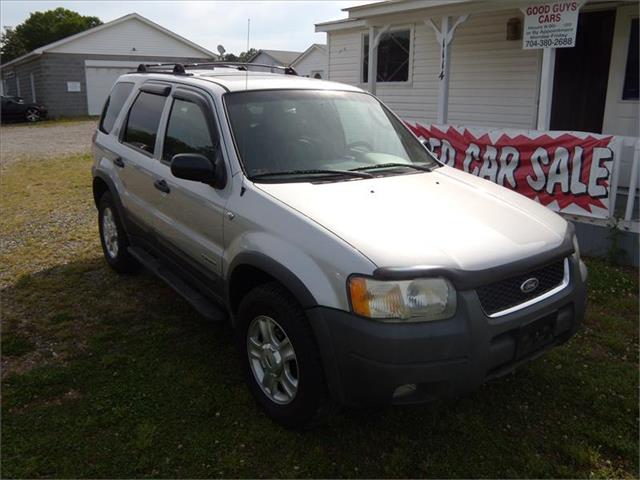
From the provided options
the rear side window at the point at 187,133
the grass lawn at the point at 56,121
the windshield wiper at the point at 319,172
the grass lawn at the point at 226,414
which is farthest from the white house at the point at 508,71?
the grass lawn at the point at 56,121

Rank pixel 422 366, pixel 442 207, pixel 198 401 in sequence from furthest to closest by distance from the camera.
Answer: pixel 198 401
pixel 442 207
pixel 422 366

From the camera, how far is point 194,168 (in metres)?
3.29

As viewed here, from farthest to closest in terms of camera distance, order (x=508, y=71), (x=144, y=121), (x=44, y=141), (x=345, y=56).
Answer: (x=44, y=141)
(x=345, y=56)
(x=508, y=71)
(x=144, y=121)

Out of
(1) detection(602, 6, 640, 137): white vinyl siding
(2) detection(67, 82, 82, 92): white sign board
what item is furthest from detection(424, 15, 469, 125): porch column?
(2) detection(67, 82, 82, 92): white sign board

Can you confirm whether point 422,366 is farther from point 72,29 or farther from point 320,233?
point 72,29

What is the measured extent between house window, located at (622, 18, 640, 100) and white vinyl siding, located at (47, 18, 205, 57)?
2990cm

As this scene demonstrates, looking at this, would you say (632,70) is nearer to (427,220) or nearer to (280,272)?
(427,220)

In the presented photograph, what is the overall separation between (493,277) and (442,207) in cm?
63

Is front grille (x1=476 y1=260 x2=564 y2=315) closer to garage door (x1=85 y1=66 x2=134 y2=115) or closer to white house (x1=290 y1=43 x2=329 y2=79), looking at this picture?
garage door (x1=85 y1=66 x2=134 y2=115)

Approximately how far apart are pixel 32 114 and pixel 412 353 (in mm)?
31740

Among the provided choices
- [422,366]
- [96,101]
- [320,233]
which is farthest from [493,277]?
[96,101]

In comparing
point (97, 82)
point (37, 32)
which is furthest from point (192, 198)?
point (37, 32)

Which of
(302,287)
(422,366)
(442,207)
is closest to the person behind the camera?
(422,366)

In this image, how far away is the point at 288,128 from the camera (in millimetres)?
3670
